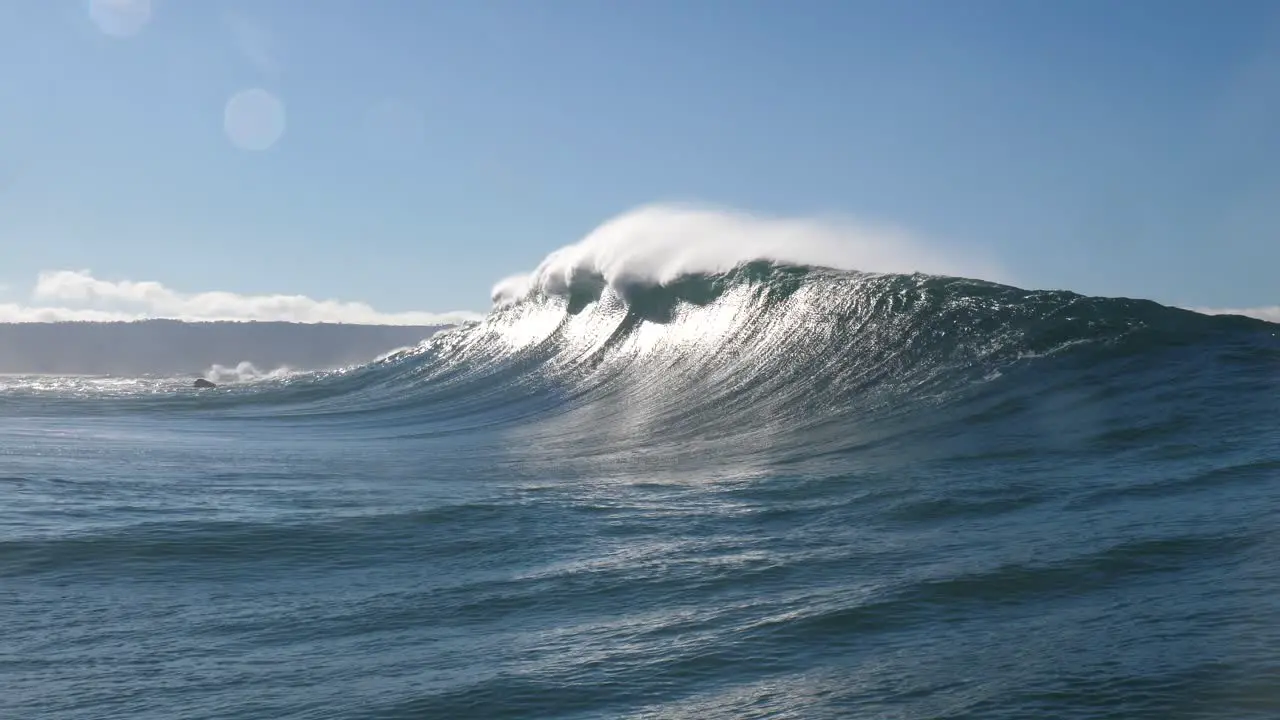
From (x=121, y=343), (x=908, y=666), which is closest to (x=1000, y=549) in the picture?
(x=908, y=666)

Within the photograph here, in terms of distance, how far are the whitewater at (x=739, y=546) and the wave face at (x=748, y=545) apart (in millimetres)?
24

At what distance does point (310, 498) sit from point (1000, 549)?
4.43 meters

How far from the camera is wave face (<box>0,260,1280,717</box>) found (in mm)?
3541

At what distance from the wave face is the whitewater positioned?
0.08 feet

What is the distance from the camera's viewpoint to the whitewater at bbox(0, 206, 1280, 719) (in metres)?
3.53

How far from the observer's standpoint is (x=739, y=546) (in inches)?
217

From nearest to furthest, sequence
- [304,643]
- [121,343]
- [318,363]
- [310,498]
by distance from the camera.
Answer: [304,643] < [310,498] < [318,363] < [121,343]

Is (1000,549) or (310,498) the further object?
(310,498)

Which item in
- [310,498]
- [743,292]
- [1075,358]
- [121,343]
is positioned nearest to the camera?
[310,498]

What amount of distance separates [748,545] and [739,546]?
0.05m

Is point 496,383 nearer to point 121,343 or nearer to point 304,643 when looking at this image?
point 304,643

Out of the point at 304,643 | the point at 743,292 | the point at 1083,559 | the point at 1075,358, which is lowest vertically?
the point at 304,643

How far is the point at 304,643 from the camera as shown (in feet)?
13.7

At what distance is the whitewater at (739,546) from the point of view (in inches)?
139
